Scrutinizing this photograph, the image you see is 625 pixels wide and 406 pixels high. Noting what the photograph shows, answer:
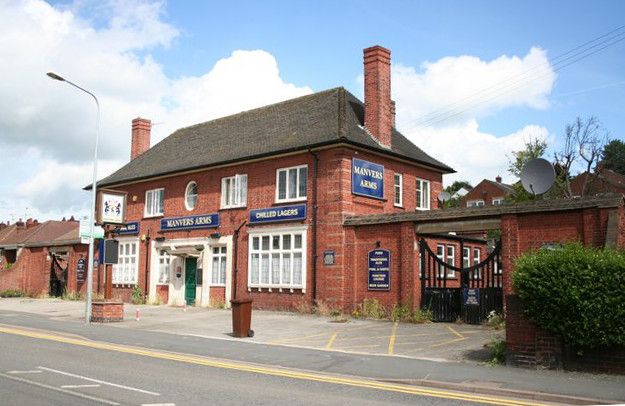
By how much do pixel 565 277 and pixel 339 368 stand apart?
4.65 meters

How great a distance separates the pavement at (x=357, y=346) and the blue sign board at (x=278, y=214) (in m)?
3.80

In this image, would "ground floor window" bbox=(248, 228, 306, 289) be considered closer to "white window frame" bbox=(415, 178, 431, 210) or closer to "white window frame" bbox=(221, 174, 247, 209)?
"white window frame" bbox=(221, 174, 247, 209)

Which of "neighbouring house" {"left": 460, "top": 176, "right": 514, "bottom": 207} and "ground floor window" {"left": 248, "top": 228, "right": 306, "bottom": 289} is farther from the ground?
"neighbouring house" {"left": 460, "top": 176, "right": 514, "bottom": 207}

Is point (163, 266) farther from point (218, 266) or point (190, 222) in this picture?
point (218, 266)

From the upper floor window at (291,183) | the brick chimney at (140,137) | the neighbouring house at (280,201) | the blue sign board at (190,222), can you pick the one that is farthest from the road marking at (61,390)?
the brick chimney at (140,137)

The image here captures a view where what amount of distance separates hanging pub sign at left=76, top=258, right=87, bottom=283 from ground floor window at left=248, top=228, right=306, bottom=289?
1458 cm

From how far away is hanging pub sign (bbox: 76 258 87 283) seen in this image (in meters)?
36.8

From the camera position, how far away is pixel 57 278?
39875 mm

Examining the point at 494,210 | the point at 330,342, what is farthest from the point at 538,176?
the point at 330,342

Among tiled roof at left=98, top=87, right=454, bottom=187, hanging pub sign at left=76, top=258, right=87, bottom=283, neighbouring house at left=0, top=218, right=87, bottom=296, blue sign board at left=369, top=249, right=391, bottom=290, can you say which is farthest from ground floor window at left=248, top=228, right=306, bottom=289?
neighbouring house at left=0, top=218, right=87, bottom=296

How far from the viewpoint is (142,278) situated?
1271 inches

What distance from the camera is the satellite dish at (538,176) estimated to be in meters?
18.6

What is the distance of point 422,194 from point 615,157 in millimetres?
70067

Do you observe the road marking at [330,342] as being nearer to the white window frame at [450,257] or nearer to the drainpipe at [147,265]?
the white window frame at [450,257]
